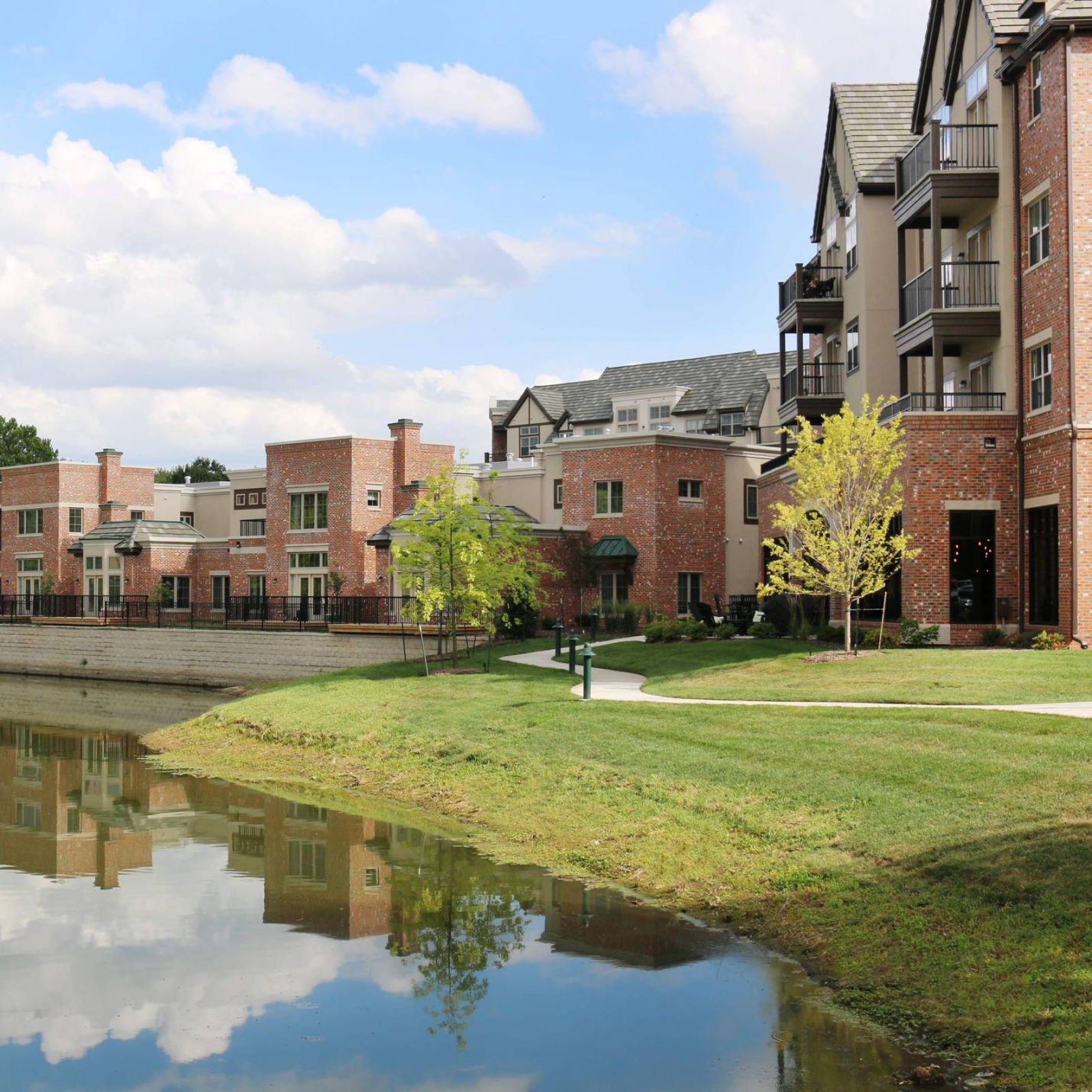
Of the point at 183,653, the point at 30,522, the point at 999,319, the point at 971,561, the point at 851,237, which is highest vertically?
the point at 851,237

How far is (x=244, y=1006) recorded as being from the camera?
34.3 feet

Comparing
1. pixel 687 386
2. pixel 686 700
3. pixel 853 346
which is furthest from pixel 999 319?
pixel 687 386

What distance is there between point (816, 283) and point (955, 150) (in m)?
9.82

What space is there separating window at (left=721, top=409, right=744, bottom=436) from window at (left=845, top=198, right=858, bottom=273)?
23.8 m

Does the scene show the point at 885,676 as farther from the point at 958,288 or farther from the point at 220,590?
the point at 220,590

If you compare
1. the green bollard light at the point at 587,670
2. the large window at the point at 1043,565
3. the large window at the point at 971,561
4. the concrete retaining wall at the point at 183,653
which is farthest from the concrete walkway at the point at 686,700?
the concrete retaining wall at the point at 183,653

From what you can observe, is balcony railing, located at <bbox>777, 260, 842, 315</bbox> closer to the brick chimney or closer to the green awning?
the green awning

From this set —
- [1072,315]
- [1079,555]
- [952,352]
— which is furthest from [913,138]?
[1079,555]

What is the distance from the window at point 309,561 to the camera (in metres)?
55.1

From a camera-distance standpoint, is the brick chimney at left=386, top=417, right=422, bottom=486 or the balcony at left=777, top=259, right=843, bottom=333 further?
the brick chimney at left=386, top=417, right=422, bottom=486

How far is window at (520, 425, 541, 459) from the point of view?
73812 millimetres

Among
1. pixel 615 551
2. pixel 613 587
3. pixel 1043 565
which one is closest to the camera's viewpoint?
pixel 1043 565

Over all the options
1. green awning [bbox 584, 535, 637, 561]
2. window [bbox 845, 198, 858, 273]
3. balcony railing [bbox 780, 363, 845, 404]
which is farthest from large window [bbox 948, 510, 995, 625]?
green awning [bbox 584, 535, 637, 561]

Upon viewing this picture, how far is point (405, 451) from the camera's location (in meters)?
55.0
